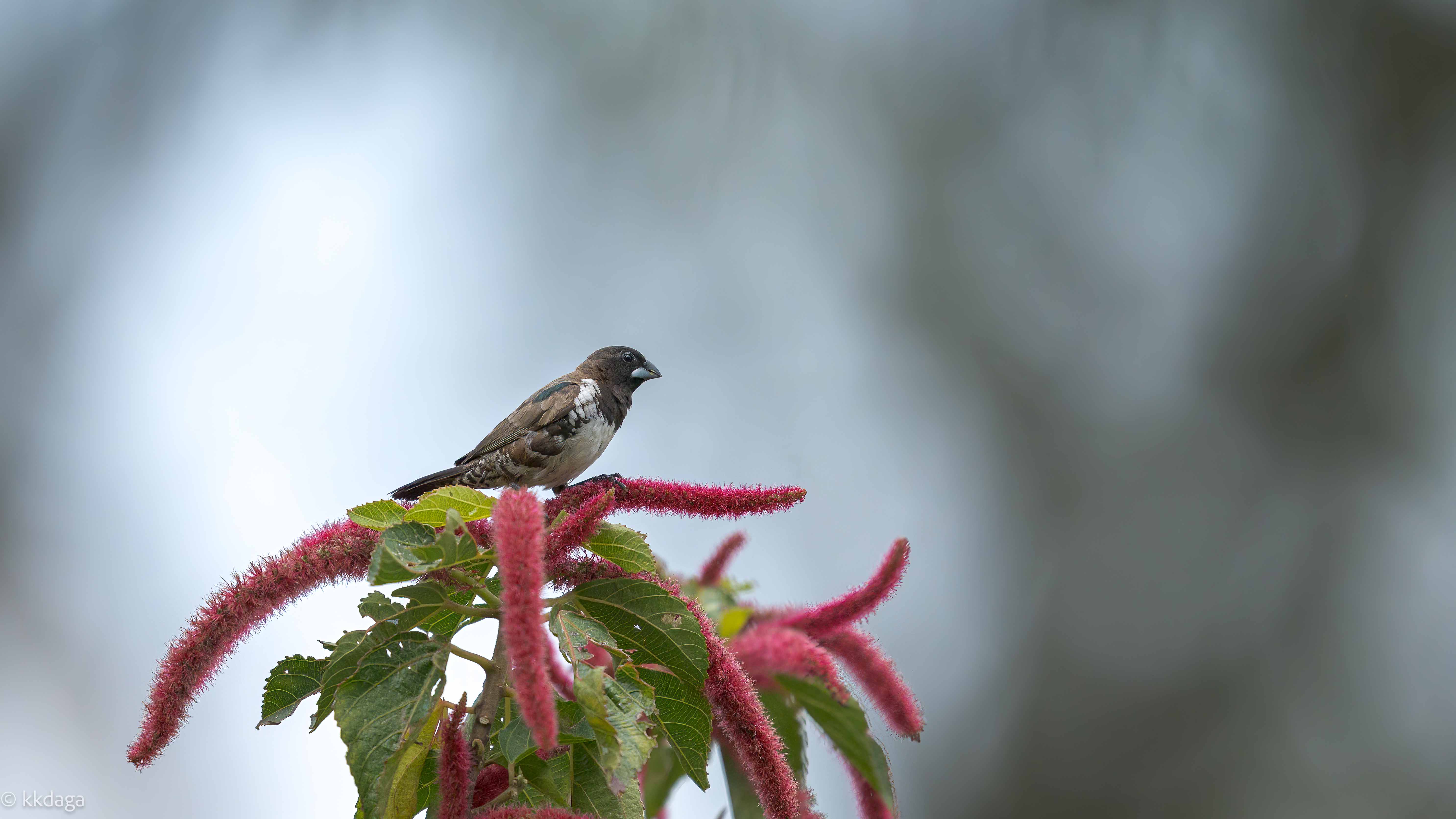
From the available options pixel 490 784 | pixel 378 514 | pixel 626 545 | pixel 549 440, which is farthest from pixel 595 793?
pixel 549 440

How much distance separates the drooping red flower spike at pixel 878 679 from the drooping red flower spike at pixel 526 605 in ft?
3.70

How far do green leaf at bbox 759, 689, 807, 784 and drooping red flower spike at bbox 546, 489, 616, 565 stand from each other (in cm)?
94

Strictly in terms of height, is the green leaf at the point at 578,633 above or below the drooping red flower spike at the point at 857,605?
below

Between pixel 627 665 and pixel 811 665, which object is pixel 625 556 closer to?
pixel 627 665

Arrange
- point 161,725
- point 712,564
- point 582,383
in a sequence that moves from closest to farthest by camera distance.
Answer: point 161,725
point 712,564
point 582,383

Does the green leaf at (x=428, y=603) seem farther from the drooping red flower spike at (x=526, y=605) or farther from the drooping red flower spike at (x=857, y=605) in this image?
the drooping red flower spike at (x=857, y=605)

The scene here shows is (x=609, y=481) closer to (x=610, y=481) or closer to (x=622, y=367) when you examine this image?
(x=610, y=481)

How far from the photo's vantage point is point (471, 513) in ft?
5.96

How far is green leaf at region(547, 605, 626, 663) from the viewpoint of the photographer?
1.72m

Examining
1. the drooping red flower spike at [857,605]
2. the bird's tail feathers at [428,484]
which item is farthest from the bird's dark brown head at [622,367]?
the drooping red flower spike at [857,605]

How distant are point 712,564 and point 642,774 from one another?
2.15ft

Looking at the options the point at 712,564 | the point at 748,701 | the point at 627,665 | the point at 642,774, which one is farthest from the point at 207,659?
the point at 712,564

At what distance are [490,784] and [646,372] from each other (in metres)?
2.10

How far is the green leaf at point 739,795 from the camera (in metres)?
2.39
